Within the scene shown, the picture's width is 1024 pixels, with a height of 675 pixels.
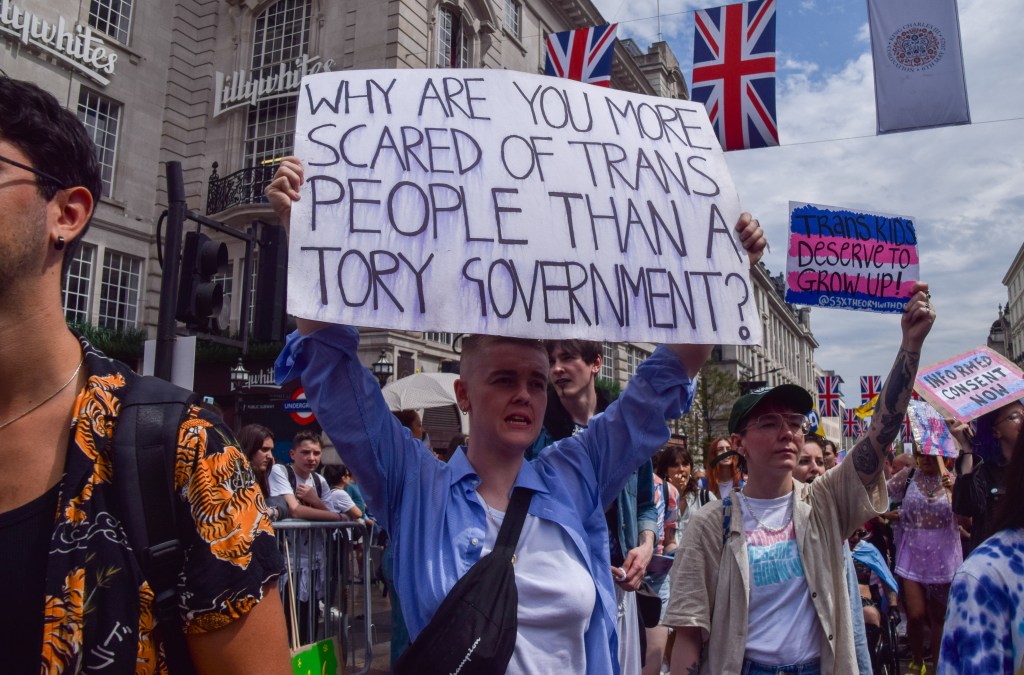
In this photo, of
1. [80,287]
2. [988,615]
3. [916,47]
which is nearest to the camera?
[988,615]

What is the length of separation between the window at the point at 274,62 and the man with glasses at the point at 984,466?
60.3 ft

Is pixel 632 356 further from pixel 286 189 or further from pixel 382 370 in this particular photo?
pixel 286 189

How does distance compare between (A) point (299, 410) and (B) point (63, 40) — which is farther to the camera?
(A) point (299, 410)

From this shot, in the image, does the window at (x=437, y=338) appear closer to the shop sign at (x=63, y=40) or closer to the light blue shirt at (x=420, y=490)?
the shop sign at (x=63, y=40)

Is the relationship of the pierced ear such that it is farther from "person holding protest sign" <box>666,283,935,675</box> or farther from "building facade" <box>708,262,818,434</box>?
"building facade" <box>708,262,818,434</box>

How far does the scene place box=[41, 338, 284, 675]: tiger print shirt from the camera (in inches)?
49.4

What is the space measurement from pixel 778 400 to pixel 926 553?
511cm

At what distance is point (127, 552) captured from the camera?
1.31 metres

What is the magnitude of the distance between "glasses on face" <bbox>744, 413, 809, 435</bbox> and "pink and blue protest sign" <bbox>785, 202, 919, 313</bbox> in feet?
4.64

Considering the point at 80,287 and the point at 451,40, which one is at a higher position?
the point at 451,40

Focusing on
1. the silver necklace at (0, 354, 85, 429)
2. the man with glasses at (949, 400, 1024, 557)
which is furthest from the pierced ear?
the man with glasses at (949, 400, 1024, 557)

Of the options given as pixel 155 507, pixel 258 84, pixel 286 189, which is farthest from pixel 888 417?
pixel 258 84

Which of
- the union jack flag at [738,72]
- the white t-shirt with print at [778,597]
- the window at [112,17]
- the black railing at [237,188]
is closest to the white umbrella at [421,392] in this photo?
the union jack flag at [738,72]

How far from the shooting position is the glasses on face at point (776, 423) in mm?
3271
